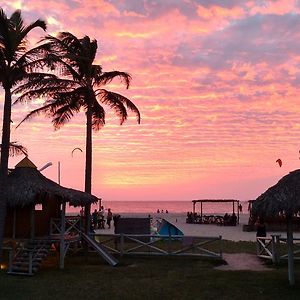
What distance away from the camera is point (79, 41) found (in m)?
24.4

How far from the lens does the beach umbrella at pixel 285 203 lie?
1404cm

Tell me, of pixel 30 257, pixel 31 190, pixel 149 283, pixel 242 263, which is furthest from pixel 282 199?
pixel 31 190

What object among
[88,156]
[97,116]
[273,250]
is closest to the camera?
[273,250]

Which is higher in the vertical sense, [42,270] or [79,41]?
[79,41]

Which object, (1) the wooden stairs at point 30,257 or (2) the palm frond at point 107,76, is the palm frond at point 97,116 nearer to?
(2) the palm frond at point 107,76

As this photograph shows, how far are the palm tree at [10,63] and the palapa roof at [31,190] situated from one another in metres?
1.26

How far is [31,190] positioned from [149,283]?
6963mm

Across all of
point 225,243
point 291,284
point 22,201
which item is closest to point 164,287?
point 291,284

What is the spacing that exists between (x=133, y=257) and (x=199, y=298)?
9.46 m

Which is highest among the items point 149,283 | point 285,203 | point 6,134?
point 6,134

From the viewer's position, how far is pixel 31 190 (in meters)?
19.3

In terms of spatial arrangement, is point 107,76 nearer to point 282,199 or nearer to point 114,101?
point 114,101

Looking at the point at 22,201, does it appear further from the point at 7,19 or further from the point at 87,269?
the point at 7,19

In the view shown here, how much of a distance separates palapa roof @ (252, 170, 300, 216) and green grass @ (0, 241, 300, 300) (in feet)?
7.74
